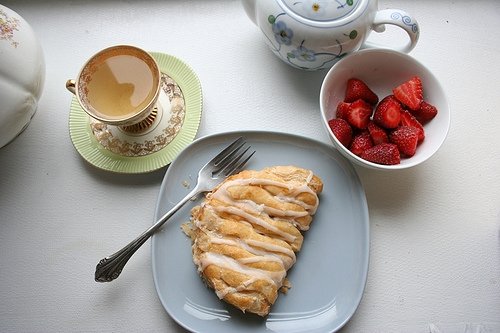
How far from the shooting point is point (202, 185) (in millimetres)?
1037

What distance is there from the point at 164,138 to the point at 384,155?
48 cm

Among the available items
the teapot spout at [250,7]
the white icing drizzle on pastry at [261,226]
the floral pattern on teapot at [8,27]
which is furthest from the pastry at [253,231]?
the floral pattern on teapot at [8,27]

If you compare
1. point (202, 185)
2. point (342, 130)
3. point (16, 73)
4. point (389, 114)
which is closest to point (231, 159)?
point (202, 185)

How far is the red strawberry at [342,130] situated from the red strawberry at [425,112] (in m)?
0.15

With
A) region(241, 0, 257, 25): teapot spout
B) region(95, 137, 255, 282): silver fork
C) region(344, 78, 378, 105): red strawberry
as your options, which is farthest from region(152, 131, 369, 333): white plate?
region(241, 0, 257, 25): teapot spout

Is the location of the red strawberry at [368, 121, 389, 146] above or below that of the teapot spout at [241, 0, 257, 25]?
below

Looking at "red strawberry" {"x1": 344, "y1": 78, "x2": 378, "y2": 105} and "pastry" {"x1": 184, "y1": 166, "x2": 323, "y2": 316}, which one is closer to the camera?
"pastry" {"x1": 184, "y1": 166, "x2": 323, "y2": 316}

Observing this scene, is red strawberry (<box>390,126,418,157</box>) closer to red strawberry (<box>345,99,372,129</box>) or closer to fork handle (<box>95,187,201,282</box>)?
red strawberry (<box>345,99,372,129</box>)

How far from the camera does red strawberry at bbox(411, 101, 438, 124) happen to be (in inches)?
40.5

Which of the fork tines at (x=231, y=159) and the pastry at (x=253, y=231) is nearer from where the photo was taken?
the pastry at (x=253, y=231)

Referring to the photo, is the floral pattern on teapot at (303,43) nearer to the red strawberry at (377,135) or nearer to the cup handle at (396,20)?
the cup handle at (396,20)

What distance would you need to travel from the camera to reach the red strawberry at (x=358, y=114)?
1.03 meters

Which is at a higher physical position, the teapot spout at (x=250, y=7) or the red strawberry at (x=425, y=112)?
the teapot spout at (x=250, y=7)

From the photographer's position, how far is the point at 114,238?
1.06 meters
